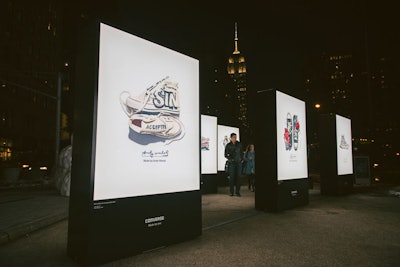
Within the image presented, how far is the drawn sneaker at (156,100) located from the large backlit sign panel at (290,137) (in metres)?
3.55

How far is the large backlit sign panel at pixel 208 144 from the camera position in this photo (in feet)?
35.9

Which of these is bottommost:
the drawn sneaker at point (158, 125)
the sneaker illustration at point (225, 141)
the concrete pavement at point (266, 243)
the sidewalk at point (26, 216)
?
the concrete pavement at point (266, 243)

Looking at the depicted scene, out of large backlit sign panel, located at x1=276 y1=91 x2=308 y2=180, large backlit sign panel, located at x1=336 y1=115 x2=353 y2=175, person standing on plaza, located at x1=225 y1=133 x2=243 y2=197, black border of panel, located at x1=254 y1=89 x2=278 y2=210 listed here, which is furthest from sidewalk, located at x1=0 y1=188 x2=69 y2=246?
large backlit sign panel, located at x1=336 y1=115 x2=353 y2=175

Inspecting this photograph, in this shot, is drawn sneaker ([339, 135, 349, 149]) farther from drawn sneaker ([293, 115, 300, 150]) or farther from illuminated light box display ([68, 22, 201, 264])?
illuminated light box display ([68, 22, 201, 264])

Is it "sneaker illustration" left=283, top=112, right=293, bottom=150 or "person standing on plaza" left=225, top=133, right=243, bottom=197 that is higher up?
"sneaker illustration" left=283, top=112, right=293, bottom=150

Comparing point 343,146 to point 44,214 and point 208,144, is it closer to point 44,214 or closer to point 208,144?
point 208,144

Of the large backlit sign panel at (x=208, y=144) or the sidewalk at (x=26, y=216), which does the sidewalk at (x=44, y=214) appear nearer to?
the sidewalk at (x=26, y=216)

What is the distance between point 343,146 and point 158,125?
9154 millimetres

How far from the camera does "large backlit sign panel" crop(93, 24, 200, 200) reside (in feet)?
12.0

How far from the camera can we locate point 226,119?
39.6 meters

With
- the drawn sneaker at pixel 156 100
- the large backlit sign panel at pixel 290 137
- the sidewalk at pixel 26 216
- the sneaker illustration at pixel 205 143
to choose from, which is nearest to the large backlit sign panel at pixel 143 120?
the drawn sneaker at pixel 156 100

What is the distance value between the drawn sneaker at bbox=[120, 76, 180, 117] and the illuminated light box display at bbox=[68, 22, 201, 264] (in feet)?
0.05

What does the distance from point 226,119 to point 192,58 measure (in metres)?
34.8

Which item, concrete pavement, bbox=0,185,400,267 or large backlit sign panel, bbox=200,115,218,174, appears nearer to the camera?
concrete pavement, bbox=0,185,400,267
